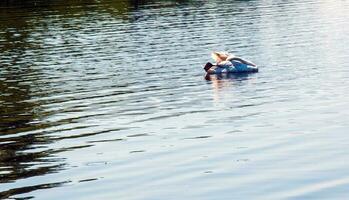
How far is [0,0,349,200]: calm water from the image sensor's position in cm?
1994

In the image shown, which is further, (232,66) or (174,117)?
(232,66)

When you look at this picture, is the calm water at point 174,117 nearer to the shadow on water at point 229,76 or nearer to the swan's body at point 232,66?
the shadow on water at point 229,76

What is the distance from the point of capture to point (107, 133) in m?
27.9

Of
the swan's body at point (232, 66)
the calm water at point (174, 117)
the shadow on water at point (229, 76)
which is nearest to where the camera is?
the calm water at point (174, 117)

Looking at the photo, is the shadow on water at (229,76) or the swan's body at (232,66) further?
the swan's body at (232,66)

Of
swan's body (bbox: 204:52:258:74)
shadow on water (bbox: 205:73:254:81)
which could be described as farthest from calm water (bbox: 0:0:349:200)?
swan's body (bbox: 204:52:258:74)

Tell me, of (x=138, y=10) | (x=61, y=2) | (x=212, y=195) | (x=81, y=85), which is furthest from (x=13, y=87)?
(x=61, y=2)

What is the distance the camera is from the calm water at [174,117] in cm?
1994

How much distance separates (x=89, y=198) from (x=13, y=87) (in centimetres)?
2604

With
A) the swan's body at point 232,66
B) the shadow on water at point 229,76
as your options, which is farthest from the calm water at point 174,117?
the swan's body at point 232,66

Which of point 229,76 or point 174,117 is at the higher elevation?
point 174,117

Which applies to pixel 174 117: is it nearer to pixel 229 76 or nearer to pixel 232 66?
pixel 229 76

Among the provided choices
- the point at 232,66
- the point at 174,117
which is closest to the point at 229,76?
the point at 232,66

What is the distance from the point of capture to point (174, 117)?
101ft
